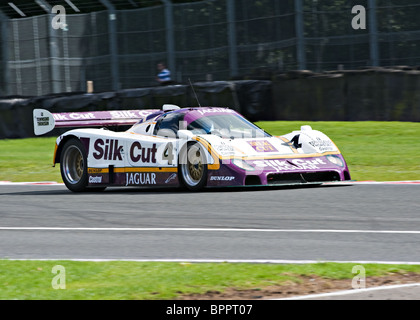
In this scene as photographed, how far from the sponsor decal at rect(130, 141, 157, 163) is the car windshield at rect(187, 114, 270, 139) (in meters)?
0.59

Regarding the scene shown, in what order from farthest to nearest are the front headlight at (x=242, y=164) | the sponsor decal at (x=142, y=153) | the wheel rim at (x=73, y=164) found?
the wheel rim at (x=73, y=164), the sponsor decal at (x=142, y=153), the front headlight at (x=242, y=164)

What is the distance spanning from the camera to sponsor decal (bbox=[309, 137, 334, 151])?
11099mm

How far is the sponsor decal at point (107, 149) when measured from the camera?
1180 cm

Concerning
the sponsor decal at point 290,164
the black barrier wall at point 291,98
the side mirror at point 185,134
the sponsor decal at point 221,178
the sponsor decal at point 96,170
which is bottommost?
Result: the sponsor decal at point 221,178

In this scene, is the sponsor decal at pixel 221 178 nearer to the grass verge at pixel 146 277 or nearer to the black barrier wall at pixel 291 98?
the grass verge at pixel 146 277

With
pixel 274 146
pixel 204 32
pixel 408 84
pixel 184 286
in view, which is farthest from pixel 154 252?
pixel 204 32

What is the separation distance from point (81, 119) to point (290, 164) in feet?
12.2

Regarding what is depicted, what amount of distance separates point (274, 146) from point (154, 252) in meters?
4.35

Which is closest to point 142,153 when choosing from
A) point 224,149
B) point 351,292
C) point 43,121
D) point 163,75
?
point 224,149

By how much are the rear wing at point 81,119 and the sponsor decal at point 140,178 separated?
1.21 m

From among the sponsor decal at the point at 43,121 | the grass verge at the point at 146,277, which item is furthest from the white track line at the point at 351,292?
the sponsor decal at the point at 43,121

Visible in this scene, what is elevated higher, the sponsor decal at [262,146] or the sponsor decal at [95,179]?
the sponsor decal at [262,146]

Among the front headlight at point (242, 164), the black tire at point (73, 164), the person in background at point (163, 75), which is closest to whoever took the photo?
the front headlight at point (242, 164)

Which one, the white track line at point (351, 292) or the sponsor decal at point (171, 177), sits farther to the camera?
the sponsor decal at point (171, 177)
